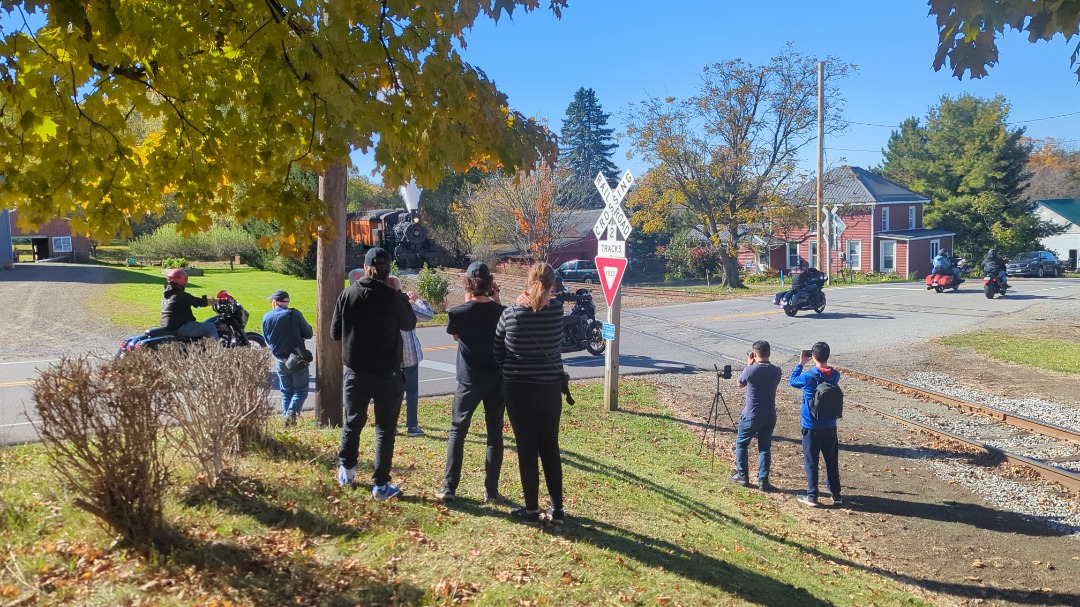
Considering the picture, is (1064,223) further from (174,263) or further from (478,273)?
(478,273)

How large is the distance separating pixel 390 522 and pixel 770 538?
3335 millimetres

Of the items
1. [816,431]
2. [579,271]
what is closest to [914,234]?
[579,271]

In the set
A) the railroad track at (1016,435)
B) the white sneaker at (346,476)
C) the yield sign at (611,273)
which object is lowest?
the railroad track at (1016,435)

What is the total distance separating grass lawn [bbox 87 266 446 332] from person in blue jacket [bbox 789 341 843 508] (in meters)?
11.5

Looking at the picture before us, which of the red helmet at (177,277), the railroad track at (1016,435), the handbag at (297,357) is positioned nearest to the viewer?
the handbag at (297,357)

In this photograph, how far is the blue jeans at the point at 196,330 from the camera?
9398mm

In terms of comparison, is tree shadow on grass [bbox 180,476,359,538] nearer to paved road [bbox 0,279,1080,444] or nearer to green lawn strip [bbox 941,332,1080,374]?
paved road [bbox 0,279,1080,444]

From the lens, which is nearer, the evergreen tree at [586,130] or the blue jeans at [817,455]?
the blue jeans at [817,455]

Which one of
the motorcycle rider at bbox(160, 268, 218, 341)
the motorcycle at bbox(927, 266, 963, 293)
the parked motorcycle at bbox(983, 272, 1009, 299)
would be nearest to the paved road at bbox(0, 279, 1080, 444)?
the parked motorcycle at bbox(983, 272, 1009, 299)

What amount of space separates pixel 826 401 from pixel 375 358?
4383 millimetres

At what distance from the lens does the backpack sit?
7.27 meters

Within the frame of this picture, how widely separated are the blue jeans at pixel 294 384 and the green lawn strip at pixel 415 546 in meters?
1.42

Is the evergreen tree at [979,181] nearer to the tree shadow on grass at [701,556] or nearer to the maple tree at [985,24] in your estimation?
the tree shadow on grass at [701,556]

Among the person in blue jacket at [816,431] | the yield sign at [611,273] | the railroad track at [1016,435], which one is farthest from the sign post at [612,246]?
the railroad track at [1016,435]
